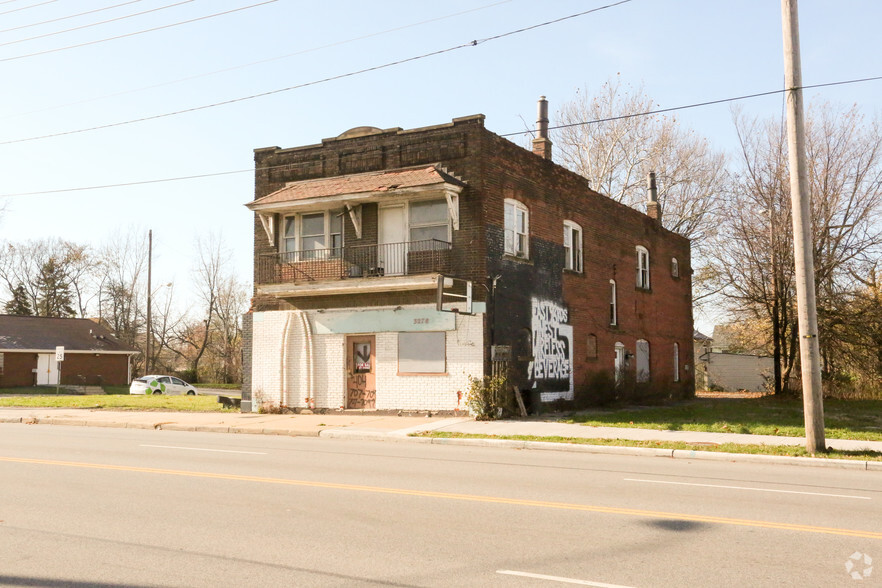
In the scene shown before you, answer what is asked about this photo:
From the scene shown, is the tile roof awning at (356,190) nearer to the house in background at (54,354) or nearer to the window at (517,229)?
the window at (517,229)

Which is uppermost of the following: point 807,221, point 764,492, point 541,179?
point 541,179

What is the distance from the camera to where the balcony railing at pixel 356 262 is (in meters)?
22.7

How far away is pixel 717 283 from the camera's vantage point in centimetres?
4309

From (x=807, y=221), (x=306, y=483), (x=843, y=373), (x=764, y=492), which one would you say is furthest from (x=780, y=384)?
(x=306, y=483)

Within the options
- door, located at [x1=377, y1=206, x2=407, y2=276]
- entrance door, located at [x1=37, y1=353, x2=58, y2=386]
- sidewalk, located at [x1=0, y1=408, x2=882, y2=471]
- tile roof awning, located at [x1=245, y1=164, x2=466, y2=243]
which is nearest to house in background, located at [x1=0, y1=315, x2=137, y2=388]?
entrance door, located at [x1=37, y1=353, x2=58, y2=386]

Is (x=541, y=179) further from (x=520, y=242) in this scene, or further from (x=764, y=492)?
(x=764, y=492)

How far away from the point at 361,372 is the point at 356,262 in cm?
326

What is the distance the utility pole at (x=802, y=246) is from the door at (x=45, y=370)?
159 feet

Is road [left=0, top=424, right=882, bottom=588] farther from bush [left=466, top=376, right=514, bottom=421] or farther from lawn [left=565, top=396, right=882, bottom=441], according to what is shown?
bush [left=466, top=376, right=514, bottom=421]

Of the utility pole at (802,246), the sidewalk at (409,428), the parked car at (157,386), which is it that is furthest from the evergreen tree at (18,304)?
the utility pole at (802,246)

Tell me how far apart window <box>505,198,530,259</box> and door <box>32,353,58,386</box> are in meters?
38.8

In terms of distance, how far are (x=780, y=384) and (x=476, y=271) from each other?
64.8 ft

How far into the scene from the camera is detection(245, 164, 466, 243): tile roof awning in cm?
2205

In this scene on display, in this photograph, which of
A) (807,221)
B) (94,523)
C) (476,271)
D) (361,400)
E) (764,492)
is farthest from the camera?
(361,400)
